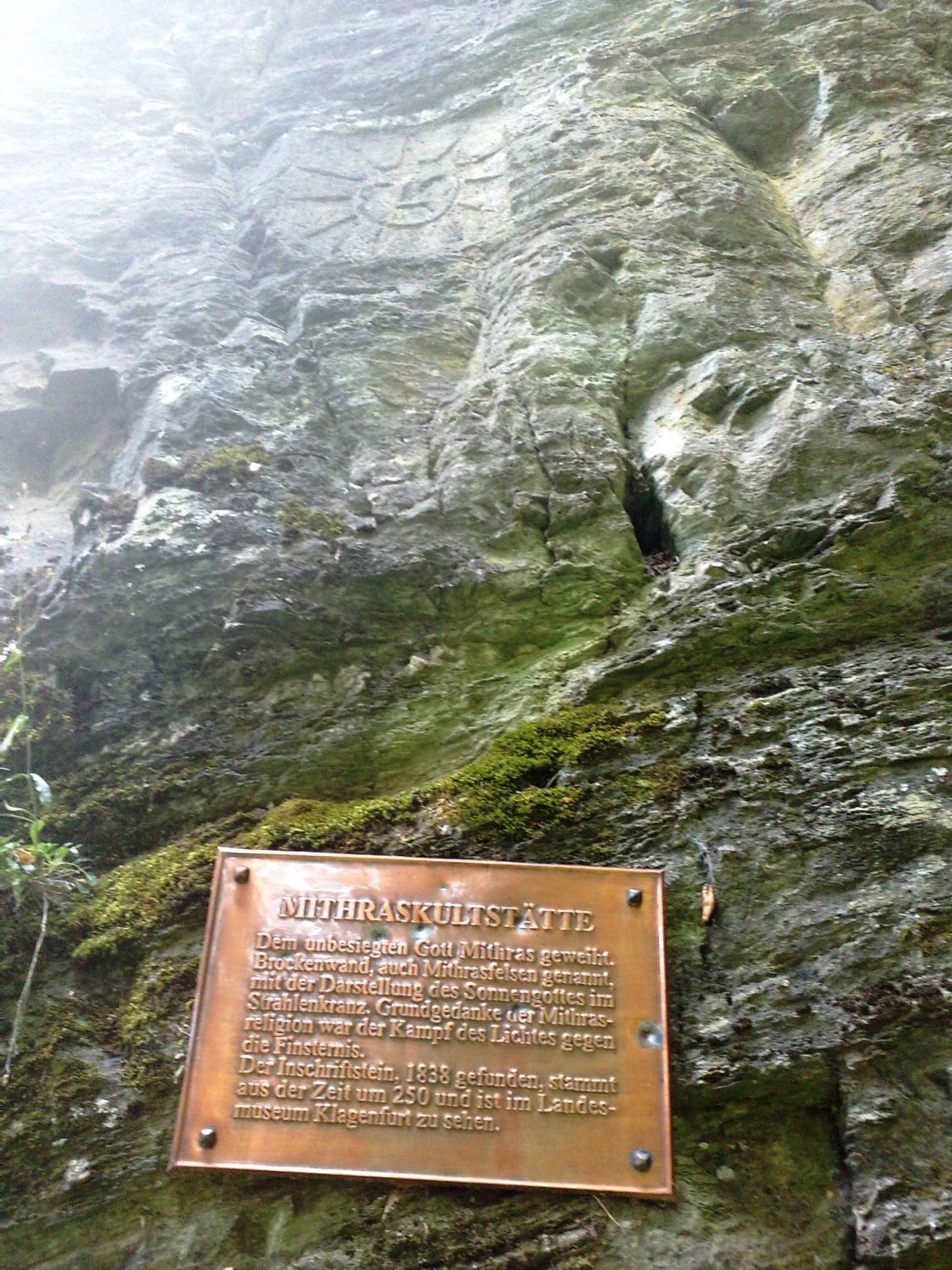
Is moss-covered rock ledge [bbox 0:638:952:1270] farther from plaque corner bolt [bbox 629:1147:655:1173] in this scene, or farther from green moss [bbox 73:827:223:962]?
plaque corner bolt [bbox 629:1147:655:1173]

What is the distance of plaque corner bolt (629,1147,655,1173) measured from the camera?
3.10 metres

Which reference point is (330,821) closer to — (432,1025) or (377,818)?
(377,818)

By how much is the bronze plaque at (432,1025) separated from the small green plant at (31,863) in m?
0.89

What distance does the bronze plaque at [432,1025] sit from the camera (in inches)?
125

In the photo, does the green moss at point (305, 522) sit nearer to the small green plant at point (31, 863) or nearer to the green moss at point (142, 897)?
the small green plant at point (31, 863)

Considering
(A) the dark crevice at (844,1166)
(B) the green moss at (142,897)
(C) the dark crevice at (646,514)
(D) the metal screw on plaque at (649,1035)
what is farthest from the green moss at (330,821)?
(C) the dark crevice at (646,514)

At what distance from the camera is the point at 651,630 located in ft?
15.3

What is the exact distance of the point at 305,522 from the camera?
538 cm

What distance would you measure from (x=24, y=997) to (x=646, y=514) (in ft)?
13.8

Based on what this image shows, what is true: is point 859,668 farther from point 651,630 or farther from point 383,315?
point 383,315

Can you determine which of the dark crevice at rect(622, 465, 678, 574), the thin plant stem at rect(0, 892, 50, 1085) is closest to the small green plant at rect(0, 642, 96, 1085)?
the thin plant stem at rect(0, 892, 50, 1085)

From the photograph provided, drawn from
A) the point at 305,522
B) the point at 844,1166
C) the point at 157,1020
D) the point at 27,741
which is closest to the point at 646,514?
the point at 305,522

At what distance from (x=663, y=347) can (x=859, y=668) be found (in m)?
2.91

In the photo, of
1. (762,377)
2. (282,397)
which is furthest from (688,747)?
(282,397)
